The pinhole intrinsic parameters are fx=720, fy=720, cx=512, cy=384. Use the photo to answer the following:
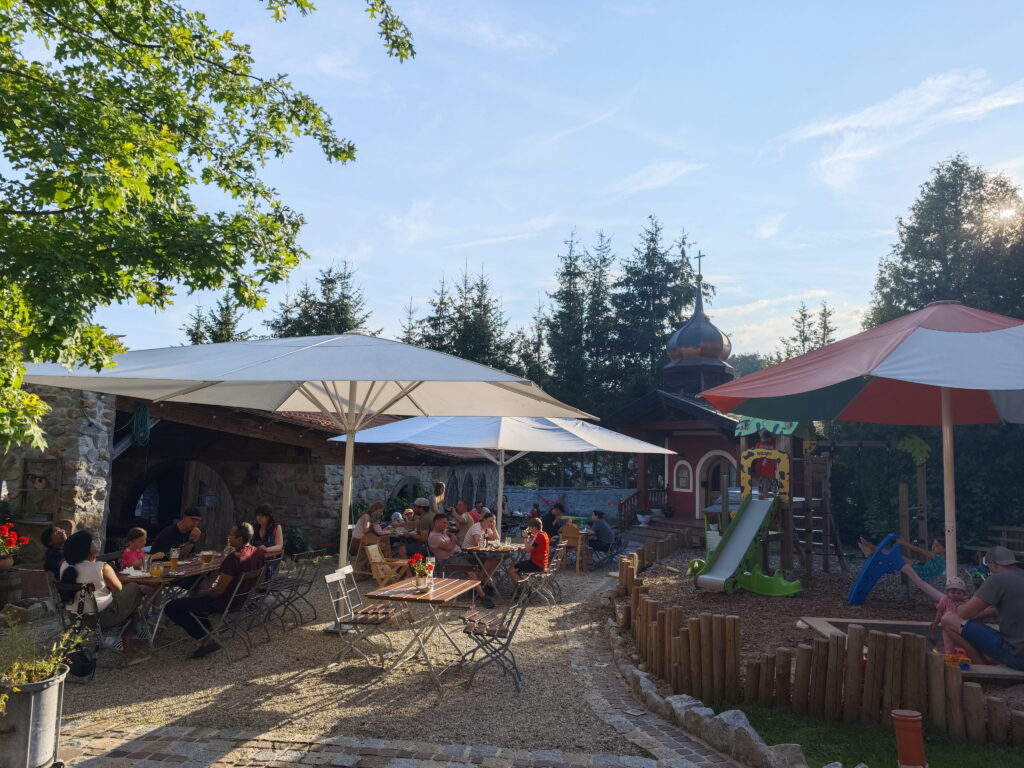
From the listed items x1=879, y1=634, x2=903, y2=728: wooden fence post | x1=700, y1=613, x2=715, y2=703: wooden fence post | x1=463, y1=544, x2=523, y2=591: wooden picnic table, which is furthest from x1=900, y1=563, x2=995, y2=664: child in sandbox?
x1=463, y1=544, x2=523, y2=591: wooden picnic table

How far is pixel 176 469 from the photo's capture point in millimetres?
16344

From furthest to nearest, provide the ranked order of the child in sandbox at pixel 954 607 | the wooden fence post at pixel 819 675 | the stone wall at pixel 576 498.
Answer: the stone wall at pixel 576 498, the child in sandbox at pixel 954 607, the wooden fence post at pixel 819 675

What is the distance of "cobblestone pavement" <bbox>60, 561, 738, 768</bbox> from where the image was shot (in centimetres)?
407

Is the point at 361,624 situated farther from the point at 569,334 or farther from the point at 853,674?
the point at 569,334

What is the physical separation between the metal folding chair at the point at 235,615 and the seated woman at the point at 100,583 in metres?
0.57

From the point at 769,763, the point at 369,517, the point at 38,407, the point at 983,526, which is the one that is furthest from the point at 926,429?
the point at 38,407

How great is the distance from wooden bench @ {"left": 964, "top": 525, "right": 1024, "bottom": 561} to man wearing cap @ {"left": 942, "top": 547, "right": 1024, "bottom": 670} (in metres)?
10.6

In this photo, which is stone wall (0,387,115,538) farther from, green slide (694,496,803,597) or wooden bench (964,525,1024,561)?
wooden bench (964,525,1024,561)

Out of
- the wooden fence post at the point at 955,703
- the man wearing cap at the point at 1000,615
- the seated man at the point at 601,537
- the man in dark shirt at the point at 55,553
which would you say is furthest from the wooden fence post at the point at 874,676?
the seated man at the point at 601,537

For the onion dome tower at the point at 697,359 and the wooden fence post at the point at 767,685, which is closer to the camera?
the wooden fence post at the point at 767,685

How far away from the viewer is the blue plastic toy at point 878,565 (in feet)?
27.5

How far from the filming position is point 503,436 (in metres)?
10.7

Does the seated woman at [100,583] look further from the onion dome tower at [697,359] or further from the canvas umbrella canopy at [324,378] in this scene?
the onion dome tower at [697,359]

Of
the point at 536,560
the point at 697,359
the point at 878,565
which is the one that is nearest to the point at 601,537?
the point at 536,560
